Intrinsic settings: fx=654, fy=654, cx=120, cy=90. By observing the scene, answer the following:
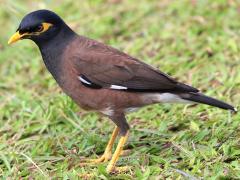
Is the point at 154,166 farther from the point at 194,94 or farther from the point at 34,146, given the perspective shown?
the point at 34,146

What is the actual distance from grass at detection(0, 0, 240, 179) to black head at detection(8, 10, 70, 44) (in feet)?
3.51

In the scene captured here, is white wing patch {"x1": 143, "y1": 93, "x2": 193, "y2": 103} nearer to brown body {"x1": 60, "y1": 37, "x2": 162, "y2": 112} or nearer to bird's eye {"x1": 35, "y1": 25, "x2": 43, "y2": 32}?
brown body {"x1": 60, "y1": 37, "x2": 162, "y2": 112}

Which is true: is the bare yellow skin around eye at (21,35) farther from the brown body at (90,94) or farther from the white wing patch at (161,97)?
the white wing patch at (161,97)

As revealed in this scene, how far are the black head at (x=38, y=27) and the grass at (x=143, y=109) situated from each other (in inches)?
42.2

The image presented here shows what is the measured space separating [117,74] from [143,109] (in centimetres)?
125

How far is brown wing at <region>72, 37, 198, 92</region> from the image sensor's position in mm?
6000

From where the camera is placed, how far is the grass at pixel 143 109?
5828mm

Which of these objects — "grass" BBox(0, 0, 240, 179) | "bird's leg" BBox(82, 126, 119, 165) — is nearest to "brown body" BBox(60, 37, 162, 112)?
"bird's leg" BBox(82, 126, 119, 165)

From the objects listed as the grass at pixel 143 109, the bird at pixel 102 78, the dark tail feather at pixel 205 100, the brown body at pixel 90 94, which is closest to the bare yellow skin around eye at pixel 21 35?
the bird at pixel 102 78

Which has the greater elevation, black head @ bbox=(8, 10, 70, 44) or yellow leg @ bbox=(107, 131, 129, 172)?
black head @ bbox=(8, 10, 70, 44)

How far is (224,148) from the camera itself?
5.73 m

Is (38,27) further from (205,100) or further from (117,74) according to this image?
(205,100)

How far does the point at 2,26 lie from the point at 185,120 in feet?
14.8

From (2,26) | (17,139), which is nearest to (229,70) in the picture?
(17,139)
